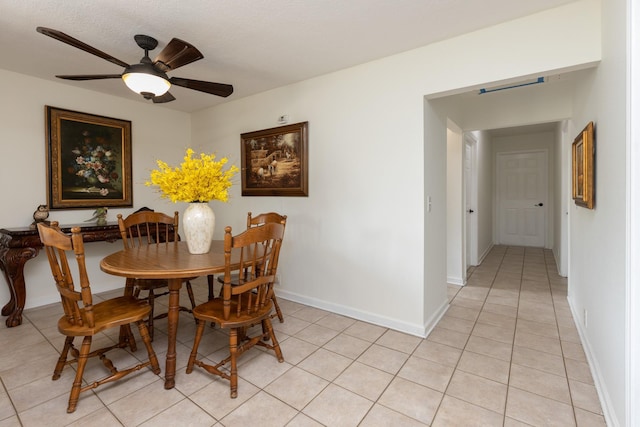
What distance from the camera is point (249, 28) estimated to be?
7.27ft

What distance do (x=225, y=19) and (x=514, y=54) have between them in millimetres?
2001

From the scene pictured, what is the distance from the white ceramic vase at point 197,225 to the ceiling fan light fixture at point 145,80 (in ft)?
2.79

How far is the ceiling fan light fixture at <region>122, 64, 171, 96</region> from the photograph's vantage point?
2031 mm

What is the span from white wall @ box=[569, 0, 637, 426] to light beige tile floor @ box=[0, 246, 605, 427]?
21cm

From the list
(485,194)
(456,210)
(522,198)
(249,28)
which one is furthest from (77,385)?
(522,198)

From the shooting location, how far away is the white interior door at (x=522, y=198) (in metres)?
6.41

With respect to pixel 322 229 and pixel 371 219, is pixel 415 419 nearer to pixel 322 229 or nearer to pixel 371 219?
pixel 371 219

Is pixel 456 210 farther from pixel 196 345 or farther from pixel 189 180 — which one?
pixel 196 345

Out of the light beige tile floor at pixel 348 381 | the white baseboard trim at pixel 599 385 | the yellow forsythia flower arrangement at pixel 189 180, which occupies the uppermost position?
the yellow forsythia flower arrangement at pixel 189 180

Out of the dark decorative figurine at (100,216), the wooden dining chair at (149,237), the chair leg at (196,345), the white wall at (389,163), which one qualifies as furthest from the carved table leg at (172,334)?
the dark decorative figurine at (100,216)

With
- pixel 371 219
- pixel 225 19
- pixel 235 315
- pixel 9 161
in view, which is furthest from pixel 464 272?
pixel 9 161

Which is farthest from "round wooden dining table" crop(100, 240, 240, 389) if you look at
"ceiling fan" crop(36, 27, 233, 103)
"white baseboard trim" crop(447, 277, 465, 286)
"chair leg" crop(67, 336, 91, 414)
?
"white baseboard trim" crop(447, 277, 465, 286)

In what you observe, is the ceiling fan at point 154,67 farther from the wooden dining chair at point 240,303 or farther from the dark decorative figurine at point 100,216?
the dark decorative figurine at point 100,216

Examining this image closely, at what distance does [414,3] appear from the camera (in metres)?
1.94
